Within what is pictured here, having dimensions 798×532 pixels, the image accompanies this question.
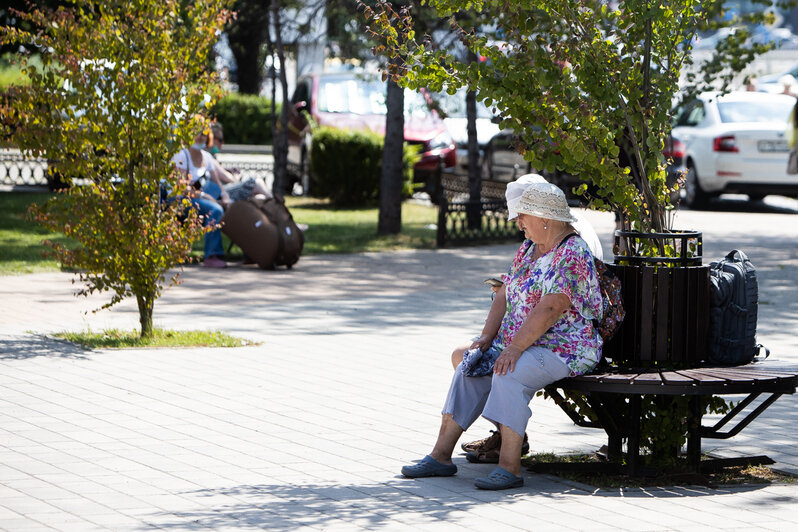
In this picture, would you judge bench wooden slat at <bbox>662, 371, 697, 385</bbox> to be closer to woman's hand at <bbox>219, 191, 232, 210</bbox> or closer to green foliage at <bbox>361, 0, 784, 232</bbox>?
green foliage at <bbox>361, 0, 784, 232</bbox>

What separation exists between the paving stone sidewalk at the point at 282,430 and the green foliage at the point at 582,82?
3.70 ft

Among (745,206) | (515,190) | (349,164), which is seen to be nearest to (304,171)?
(349,164)

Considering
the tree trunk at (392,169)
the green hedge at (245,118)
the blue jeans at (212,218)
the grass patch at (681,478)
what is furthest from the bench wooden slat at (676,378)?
the green hedge at (245,118)

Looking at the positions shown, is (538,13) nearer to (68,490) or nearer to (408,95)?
(68,490)

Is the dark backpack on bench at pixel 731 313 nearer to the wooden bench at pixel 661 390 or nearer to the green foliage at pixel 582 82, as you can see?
the wooden bench at pixel 661 390

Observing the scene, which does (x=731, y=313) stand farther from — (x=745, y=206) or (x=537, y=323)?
(x=745, y=206)

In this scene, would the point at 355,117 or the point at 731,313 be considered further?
the point at 355,117

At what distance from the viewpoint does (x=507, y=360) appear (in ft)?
17.9

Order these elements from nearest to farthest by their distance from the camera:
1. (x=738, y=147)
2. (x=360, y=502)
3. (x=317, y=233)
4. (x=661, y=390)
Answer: (x=360, y=502) → (x=661, y=390) → (x=317, y=233) → (x=738, y=147)

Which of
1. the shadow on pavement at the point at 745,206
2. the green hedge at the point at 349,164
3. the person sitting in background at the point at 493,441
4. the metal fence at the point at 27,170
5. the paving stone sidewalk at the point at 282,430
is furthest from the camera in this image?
the metal fence at the point at 27,170

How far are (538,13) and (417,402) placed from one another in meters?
2.26

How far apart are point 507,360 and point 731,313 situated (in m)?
1.02

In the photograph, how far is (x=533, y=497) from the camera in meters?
5.29

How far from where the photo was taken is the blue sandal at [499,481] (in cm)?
537
